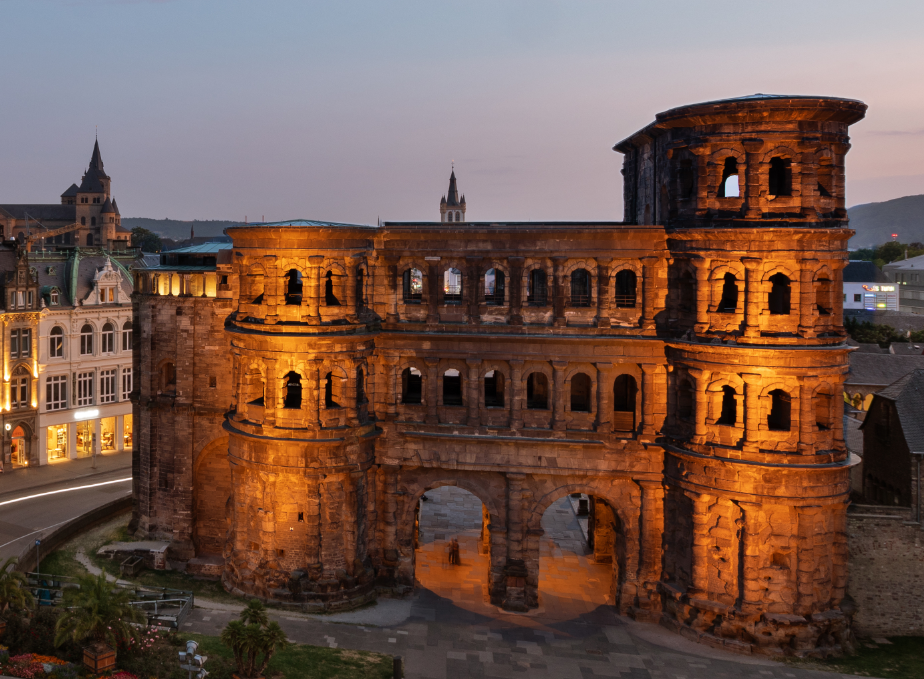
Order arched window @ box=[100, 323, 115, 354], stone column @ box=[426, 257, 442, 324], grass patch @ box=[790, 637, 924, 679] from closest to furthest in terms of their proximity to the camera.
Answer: grass patch @ box=[790, 637, 924, 679]
stone column @ box=[426, 257, 442, 324]
arched window @ box=[100, 323, 115, 354]

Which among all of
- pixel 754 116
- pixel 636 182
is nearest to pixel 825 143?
pixel 754 116

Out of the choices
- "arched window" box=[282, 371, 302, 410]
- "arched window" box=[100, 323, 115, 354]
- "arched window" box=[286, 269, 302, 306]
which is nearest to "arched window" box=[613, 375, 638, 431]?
"arched window" box=[282, 371, 302, 410]

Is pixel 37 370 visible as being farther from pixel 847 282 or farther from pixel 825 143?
pixel 847 282

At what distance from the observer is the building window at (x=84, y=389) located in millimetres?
72500

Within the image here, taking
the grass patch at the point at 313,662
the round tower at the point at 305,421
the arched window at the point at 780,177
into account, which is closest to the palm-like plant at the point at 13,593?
the grass patch at the point at 313,662

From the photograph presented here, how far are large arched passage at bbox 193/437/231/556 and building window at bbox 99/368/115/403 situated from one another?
32.2 m

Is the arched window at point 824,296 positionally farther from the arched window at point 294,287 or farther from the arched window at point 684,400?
the arched window at point 294,287

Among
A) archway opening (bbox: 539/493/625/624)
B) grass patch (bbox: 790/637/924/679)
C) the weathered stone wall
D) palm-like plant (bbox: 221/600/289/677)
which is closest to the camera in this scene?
palm-like plant (bbox: 221/600/289/677)

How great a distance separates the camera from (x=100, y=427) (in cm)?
7425

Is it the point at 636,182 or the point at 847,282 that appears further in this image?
the point at 847,282

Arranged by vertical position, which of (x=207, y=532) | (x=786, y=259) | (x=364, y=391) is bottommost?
(x=207, y=532)

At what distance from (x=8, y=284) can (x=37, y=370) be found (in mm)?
7752

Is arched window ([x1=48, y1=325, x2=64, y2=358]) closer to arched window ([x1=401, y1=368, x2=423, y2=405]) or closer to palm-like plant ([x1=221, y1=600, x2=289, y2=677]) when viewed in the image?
arched window ([x1=401, y1=368, x2=423, y2=405])

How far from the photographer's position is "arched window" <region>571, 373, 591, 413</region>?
43156 millimetres
